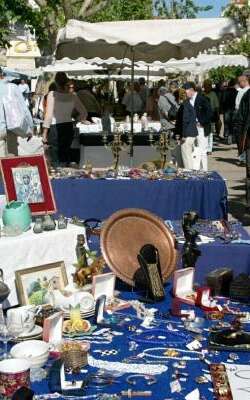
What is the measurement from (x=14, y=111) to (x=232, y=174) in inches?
228

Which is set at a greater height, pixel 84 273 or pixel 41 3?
pixel 41 3

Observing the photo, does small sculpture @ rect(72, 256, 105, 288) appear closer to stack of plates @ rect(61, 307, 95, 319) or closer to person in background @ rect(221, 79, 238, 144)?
stack of plates @ rect(61, 307, 95, 319)

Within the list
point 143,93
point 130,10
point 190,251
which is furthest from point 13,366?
point 130,10

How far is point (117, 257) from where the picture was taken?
166 inches

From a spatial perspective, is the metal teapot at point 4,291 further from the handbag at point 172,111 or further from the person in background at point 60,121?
the handbag at point 172,111

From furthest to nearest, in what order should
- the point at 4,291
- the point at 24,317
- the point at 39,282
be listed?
the point at 39,282 < the point at 4,291 < the point at 24,317

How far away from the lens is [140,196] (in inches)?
244

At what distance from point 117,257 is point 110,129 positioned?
6.62m

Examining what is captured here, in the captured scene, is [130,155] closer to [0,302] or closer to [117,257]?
[117,257]

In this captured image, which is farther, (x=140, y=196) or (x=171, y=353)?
(x=140, y=196)

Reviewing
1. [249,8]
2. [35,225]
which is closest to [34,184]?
[35,225]

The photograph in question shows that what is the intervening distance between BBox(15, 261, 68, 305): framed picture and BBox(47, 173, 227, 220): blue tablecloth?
2.22 metres

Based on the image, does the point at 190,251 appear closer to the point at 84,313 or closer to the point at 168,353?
the point at 84,313

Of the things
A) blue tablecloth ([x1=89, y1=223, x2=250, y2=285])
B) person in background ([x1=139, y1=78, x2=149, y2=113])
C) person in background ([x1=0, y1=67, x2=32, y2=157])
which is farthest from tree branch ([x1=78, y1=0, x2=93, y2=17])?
blue tablecloth ([x1=89, y1=223, x2=250, y2=285])
